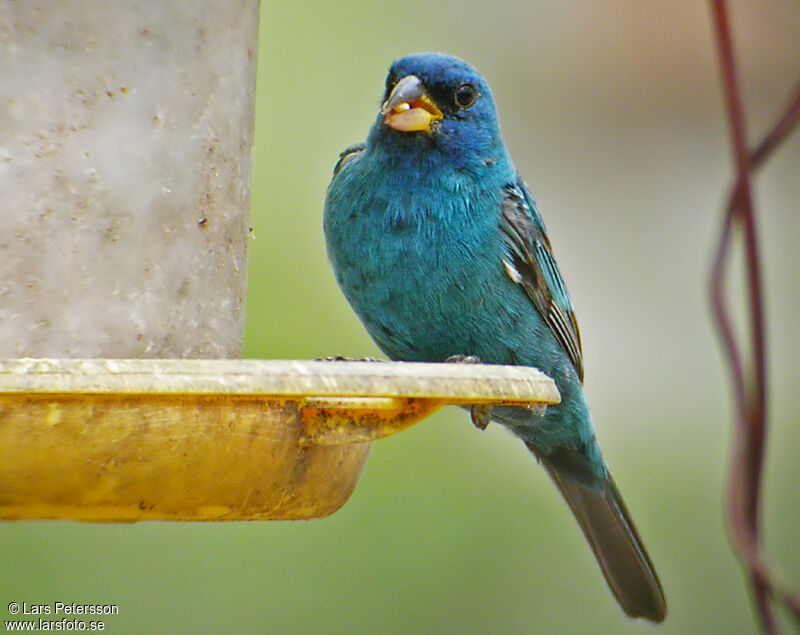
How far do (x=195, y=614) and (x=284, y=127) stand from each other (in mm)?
1693

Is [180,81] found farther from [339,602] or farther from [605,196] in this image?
[605,196]

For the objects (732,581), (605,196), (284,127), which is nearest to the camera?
(284,127)

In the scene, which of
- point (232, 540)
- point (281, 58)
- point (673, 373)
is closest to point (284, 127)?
point (281, 58)

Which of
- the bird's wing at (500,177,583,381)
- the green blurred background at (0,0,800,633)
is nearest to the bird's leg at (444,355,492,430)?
the bird's wing at (500,177,583,381)

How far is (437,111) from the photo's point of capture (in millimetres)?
3004

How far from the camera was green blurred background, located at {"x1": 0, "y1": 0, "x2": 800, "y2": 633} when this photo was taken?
405cm

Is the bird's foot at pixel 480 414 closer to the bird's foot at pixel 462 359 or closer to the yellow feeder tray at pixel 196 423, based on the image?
the bird's foot at pixel 462 359

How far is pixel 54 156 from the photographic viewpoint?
191cm

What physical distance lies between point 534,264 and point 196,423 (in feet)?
5.11

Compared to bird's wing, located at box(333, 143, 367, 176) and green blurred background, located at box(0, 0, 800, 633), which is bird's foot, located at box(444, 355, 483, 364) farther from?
green blurred background, located at box(0, 0, 800, 633)

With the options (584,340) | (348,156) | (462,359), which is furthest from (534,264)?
(584,340)

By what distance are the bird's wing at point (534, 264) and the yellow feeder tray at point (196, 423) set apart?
1234mm

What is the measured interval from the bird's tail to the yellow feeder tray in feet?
6.60

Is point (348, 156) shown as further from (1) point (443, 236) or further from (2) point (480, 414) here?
(2) point (480, 414)
